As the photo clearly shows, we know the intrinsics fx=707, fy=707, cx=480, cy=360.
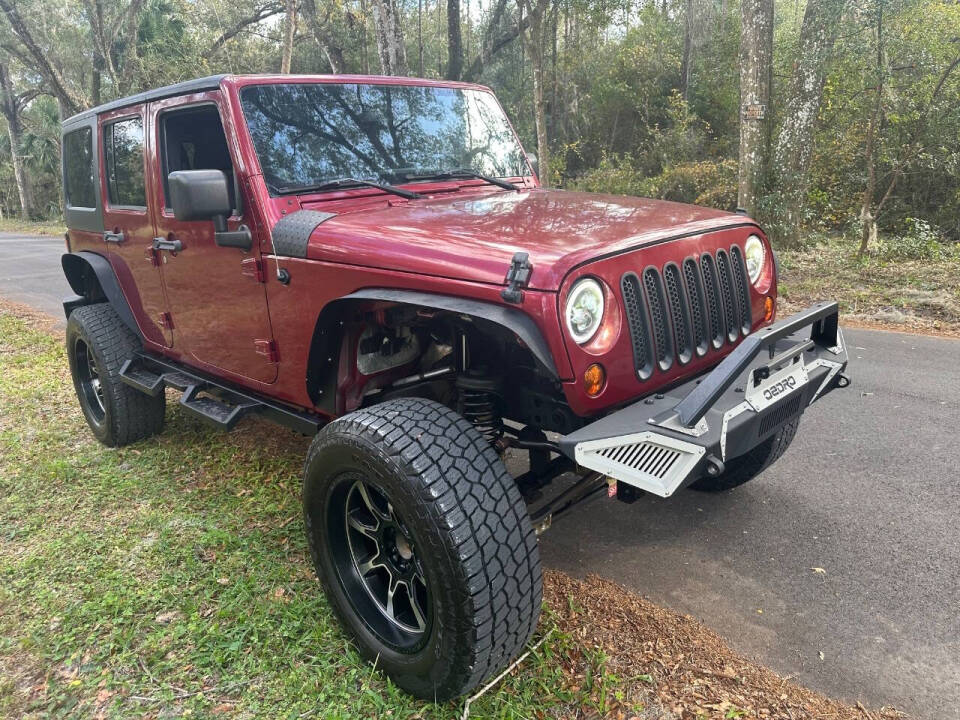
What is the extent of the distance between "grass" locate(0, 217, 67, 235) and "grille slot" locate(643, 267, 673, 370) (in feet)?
81.3

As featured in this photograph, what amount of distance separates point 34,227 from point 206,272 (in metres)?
28.2

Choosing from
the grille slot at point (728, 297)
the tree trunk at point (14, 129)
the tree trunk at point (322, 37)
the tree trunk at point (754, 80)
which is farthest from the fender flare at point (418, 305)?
the tree trunk at point (14, 129)

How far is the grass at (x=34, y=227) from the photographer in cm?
2386

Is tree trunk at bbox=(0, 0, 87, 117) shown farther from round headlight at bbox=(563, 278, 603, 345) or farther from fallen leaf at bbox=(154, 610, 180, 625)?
round headlight at bbox=(563, 278, 603, 345)

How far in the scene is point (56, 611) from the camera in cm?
293

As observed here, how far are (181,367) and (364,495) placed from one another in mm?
2108

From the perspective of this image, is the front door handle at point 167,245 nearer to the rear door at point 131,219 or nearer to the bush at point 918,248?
the rear door at point 131,219

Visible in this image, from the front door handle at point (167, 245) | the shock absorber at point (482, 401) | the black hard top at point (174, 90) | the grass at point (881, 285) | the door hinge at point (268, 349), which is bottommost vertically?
the grass at point (881, 285)

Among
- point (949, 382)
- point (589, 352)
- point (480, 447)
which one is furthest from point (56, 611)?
point (949, 382)

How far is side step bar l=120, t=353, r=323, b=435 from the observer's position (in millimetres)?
3258

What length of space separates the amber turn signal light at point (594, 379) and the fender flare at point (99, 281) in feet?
10.4

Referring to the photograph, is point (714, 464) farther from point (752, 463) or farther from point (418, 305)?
point (752, 463)

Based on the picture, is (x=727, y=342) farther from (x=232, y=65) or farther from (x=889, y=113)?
(x=232, y=65)

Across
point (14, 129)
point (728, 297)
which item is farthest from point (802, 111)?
point (14, 129)
